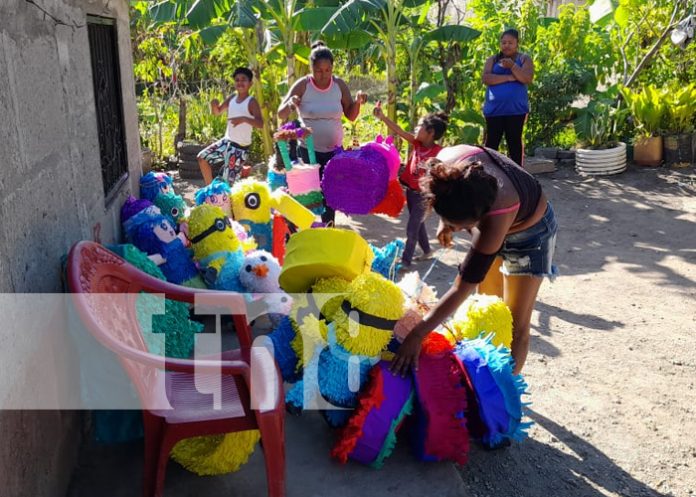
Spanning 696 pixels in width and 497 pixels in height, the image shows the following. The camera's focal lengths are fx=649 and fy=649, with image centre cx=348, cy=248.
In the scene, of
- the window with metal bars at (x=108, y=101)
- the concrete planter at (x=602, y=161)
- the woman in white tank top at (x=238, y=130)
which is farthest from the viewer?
the concrete planter at (x=602, y=161)

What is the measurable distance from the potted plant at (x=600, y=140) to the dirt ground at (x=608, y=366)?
1999 mm

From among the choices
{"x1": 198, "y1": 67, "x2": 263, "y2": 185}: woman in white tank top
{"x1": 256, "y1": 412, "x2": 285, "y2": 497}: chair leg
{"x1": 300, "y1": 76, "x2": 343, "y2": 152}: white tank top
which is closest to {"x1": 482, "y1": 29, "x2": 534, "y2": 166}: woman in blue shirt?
{"x1": 300, "y1": 76, "x2": 343, "y2": 152}: white tank top

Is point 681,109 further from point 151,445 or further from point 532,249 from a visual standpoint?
point 151,445

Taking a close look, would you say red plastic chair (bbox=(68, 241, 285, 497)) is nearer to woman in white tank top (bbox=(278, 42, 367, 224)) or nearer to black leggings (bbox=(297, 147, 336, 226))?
black leggings (bbox=(297, 147, 336, 226))

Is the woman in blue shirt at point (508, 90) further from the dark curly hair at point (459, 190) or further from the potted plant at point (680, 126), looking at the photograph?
the dark curly hair at point (459, 190)

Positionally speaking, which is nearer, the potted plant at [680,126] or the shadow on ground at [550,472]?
the shadow on ground at [550,472]

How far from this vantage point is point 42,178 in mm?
2484

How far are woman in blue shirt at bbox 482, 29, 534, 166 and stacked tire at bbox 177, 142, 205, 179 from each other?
4857mm

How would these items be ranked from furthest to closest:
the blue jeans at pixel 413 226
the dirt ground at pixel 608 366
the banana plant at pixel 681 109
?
the banana plant at pixel 681 109
the blue jeans at pixel 413 226
the dirt ground at pixel 608 366

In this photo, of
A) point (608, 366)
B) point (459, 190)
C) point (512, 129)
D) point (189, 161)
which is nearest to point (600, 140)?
point (512, 129)

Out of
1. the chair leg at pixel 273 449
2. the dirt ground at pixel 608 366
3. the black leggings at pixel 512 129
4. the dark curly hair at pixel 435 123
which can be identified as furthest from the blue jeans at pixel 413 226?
the chair leg at pixel 273 449

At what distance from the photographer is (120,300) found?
8.82 feet

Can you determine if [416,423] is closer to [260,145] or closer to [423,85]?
[423,85]

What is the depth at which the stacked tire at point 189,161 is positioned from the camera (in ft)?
33.5
